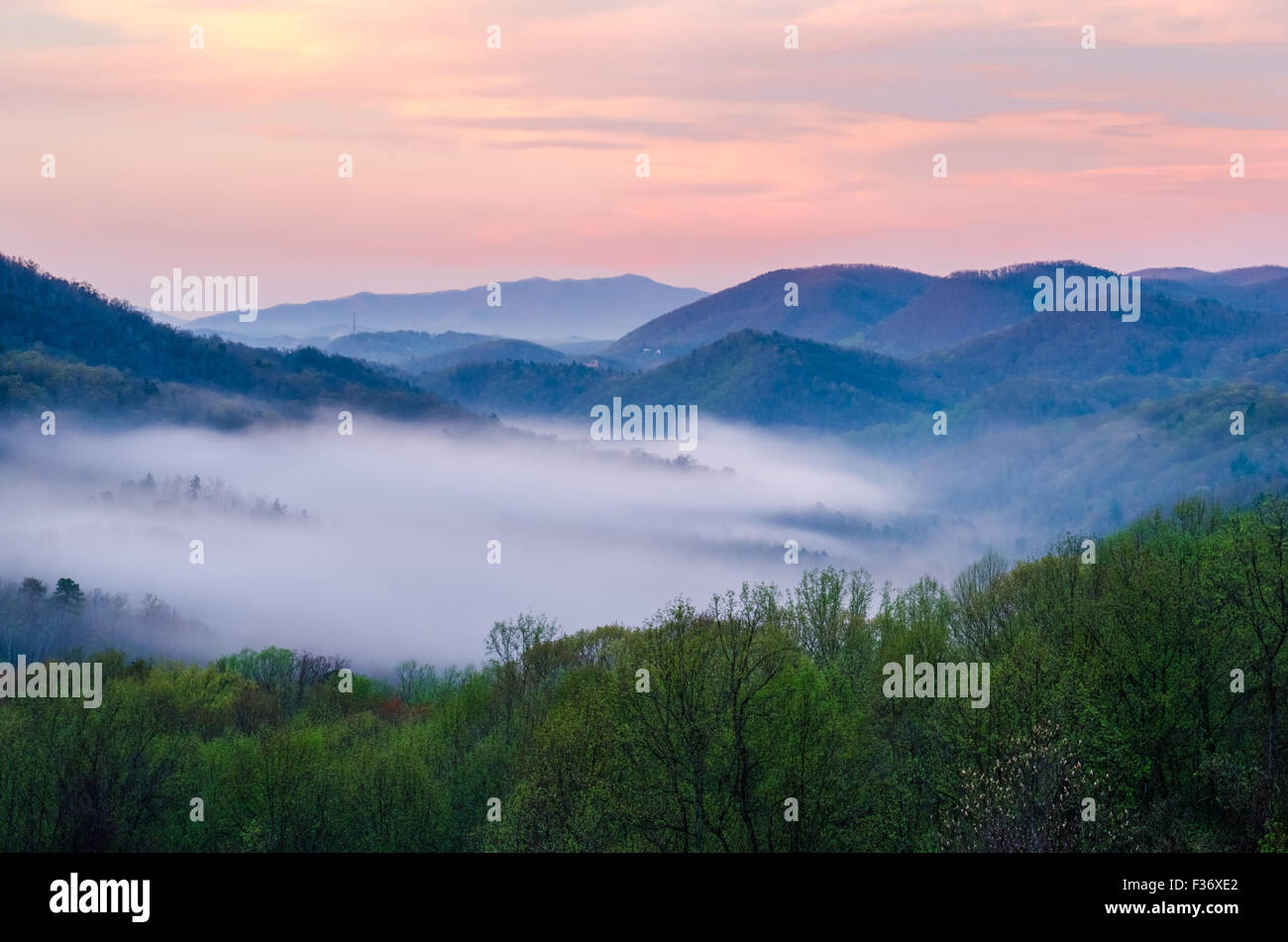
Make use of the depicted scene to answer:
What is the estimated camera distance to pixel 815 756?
39.3 metres

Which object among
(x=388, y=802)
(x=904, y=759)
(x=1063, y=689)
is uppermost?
(x=1063, y=689)

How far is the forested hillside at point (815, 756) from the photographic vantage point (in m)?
36.4

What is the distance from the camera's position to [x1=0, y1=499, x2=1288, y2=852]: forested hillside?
36406 millimetres

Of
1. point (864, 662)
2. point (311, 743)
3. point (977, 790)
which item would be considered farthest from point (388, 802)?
point (977, 790)

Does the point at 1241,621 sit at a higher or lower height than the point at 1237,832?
higher

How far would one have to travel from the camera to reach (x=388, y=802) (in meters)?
53.2

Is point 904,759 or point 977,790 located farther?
point 904,759

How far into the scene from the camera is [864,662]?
190 ft
